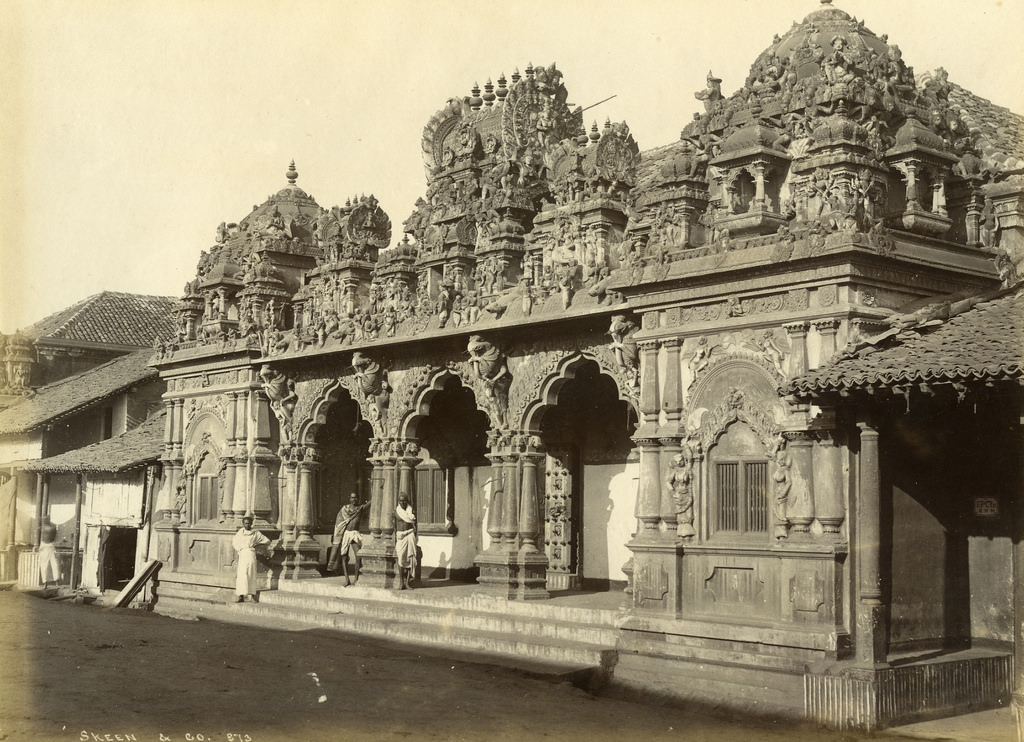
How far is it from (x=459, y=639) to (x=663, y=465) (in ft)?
14.1

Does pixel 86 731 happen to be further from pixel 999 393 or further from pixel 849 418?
pixel 999 393

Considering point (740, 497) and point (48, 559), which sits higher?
point (740, 497)

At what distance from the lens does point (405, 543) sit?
1991 cm

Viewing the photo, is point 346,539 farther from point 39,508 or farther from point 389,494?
point 39,508

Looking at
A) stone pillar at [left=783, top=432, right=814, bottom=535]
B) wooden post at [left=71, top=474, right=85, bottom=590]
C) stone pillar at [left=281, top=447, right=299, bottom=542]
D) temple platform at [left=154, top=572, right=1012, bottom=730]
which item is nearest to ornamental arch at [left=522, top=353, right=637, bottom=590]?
temple platform at [left=154, top=572, right=1012, bottom=730]

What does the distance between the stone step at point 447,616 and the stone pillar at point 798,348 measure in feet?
Answer: 14.2

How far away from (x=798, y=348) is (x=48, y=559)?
22.0m

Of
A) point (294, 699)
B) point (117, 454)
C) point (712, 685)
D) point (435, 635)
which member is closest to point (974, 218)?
point (712, 685)

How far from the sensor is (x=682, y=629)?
14.3 meters

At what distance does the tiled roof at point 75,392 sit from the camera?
3139 cm

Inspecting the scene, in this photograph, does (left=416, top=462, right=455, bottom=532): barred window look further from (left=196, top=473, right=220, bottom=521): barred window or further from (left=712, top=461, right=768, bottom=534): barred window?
(left=712, top=461, right=768, bottom=534): barred window

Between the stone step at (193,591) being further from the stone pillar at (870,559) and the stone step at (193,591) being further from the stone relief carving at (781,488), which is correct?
the stone pillar at (870,559)

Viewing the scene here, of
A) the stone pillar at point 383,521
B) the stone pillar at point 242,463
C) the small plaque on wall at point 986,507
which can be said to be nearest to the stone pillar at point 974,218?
the small plaque on wall at point 986,507

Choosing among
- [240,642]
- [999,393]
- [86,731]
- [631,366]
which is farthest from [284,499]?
[999,393]
